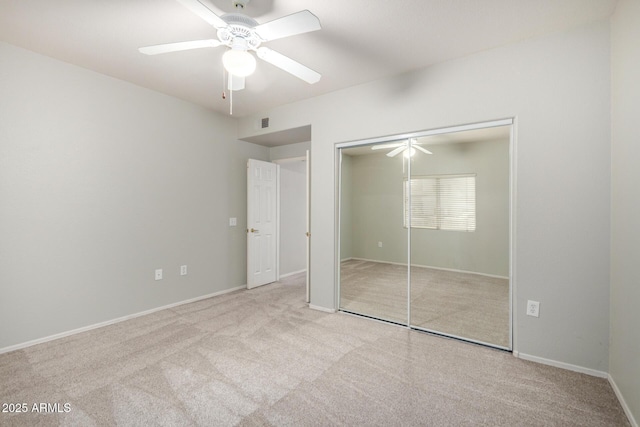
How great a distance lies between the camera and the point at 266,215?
4867mm

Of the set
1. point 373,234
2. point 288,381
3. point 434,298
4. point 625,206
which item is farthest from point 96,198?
point 625,206

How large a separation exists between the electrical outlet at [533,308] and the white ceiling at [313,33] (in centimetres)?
218

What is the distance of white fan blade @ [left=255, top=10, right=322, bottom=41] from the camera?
1583 mm

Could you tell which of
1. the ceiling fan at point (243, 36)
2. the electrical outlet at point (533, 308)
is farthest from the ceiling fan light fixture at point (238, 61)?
the electrical outlet at point (533, 308)

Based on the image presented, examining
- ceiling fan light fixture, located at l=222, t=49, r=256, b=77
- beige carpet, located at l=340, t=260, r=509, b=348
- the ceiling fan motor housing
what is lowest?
beige carpet, located at l=340, t=260, r=509, b=348

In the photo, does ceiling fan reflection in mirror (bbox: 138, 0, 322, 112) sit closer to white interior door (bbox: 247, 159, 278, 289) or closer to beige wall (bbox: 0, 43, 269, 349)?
beige wall (bbox: 0, 43, 269, 349)

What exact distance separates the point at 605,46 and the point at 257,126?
12.2 feet

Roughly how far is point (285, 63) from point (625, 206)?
8.11 feet

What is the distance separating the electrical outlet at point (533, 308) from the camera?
237cm

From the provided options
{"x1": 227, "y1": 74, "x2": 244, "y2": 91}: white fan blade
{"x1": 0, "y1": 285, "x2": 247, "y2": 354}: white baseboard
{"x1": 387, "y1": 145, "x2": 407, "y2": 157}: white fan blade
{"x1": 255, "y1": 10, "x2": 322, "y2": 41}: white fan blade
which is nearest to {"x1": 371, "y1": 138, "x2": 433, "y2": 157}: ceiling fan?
{"x1": 387, "y1": 145, "x2": 407, "y2": 157}: white fan blade

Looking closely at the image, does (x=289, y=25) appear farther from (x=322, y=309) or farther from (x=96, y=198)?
(x=322, y=309)

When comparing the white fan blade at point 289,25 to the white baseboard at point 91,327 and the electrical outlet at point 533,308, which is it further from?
the white baseboard at point 91,327

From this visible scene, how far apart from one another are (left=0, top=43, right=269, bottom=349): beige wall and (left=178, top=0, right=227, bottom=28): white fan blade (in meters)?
2.12

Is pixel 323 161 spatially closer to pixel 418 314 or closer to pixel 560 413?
pixel 418 314
